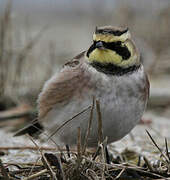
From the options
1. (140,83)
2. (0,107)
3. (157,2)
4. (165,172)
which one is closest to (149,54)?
(157,2)

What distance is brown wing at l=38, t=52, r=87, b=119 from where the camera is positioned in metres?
3.50

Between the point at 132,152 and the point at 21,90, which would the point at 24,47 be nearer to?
the point at 21,90

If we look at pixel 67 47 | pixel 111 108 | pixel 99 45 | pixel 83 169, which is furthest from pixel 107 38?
pixel 67 47

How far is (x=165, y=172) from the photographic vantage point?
303 centimetres

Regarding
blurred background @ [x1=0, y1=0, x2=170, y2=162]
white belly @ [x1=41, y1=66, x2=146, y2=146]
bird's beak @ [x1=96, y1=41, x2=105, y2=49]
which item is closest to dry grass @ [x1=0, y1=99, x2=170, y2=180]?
white belly @ [x1=41, y1=66, x2=146, y2=146]

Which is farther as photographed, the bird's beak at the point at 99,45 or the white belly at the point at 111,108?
the white belly at the point at 111,108

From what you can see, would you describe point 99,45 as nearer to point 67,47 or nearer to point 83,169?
point 83,169

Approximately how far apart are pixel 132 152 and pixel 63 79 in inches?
37.6

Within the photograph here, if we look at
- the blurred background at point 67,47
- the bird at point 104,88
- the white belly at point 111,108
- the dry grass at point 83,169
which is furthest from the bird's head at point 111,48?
the blurred background at point 67,47

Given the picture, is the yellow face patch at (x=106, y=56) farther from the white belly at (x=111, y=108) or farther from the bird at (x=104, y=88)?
the white belly at (x=111, y=108)

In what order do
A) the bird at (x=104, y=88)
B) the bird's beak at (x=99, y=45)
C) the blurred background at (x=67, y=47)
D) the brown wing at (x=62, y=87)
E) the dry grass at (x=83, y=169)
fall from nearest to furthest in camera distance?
1. the dry grass at (x=83, y=169)
2. the bird's beak at (x=99, y=45)
3. the bird at (x=104, y=88)
4. the brown wing at (x=62, y=87)
5. the blurred background at (x=67, y=47)

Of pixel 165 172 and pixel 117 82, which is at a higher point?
pixel 117 82

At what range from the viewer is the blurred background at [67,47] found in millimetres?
5473

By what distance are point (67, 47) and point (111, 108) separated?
4.28 m
